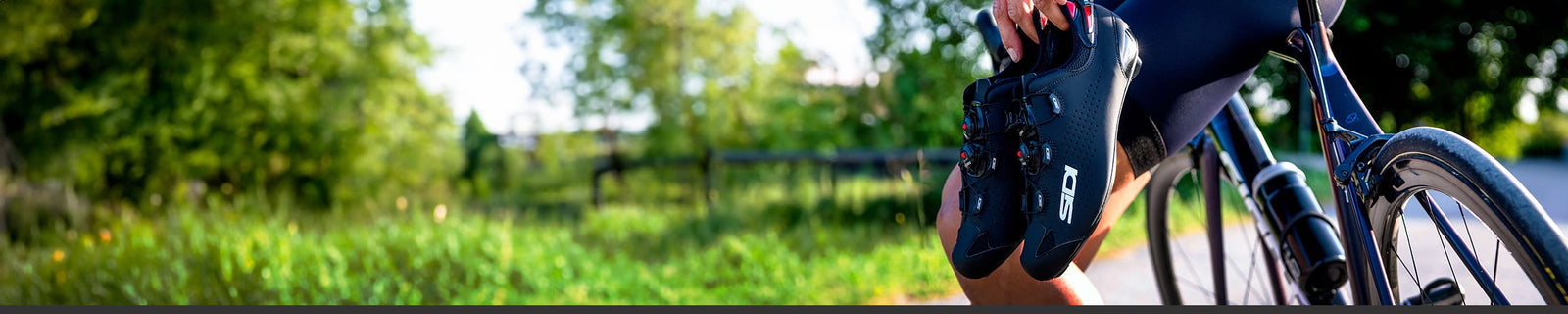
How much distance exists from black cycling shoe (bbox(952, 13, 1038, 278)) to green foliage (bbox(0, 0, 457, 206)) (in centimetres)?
584

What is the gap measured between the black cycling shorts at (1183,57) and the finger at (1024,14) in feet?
0.45

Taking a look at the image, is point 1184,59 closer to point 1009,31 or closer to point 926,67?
point 1009,31

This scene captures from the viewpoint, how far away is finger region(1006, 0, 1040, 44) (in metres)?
1.11

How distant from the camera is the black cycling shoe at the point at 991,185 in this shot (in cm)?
108

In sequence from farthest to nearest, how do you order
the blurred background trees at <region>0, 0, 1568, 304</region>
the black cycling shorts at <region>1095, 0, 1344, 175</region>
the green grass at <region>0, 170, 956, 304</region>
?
the blurred background trees at <region>0, 0, 1568, 304</region>, the green grass at <region>0, 170, 956, 304</region>, the black cycling shorts at <region>1095, 0, 1344, 175</region>

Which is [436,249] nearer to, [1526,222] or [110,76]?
[110,76]

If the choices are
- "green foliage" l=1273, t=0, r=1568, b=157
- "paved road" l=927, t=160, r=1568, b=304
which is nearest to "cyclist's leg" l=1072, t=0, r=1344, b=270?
"paved road" l=927, t=160, r=1568, b=304

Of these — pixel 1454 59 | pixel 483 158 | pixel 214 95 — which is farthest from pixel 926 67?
pixel 483 158

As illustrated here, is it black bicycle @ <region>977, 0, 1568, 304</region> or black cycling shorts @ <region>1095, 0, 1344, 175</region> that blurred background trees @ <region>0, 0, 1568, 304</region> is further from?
black cycling shorts @ <region>1095, 0, 1344, 175</region>

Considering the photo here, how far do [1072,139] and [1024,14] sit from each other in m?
0.18

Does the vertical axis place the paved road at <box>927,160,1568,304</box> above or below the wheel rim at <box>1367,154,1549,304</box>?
below

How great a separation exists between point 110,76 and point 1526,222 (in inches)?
258

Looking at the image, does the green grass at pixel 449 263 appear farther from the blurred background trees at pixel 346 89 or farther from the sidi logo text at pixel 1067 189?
the sidi logo text at pixel 1067 189

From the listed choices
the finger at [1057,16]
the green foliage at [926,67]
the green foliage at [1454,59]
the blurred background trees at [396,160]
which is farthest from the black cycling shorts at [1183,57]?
the green foliage at [1454,59]
